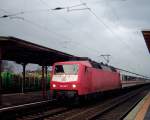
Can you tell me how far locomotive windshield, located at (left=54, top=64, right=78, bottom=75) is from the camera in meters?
22.1

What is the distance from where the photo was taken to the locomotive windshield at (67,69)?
72.6 ft

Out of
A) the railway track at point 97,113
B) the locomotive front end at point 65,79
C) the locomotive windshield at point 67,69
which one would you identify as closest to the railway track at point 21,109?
the locomotive front end at point 65,79

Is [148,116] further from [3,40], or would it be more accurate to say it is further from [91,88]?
[91,88]

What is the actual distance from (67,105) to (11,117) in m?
8.21

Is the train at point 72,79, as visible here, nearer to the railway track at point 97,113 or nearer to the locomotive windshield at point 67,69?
the locomotive windshield at point 67,69

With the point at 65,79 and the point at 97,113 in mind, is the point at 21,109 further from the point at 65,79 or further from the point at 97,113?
the point at 65,79

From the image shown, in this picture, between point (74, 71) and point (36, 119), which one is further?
point (74, 71)

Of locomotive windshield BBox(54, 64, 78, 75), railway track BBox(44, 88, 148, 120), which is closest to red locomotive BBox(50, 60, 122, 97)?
locomotive windshield BBox(54, 64, 78, 75)

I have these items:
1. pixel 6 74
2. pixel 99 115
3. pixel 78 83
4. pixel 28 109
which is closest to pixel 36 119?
pixel 28 109

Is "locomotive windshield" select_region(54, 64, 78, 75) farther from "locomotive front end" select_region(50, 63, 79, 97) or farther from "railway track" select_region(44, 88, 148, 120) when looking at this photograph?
"railway track" select_region(44, 88, 148, 120)

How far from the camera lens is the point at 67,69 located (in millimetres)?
22344

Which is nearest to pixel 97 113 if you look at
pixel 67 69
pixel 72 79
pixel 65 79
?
pixel 72 79

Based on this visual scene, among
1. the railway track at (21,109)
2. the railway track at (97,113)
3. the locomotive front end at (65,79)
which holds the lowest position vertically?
the railway track at (97,113)

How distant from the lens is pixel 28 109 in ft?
60.4
